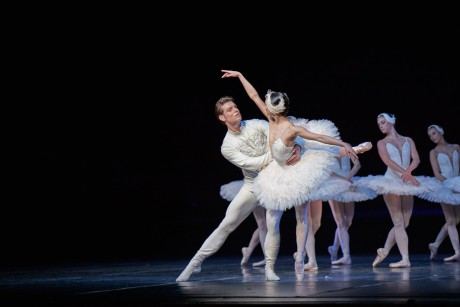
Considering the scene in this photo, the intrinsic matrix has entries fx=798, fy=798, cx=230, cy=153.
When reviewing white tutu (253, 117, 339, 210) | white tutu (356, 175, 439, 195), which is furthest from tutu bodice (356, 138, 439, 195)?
white tutu (253, 117, 339, 210)

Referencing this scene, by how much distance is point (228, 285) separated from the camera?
5414mm

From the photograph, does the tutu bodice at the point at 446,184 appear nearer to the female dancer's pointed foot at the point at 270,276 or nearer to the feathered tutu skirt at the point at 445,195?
the feathered tutu skirt at the point at 445,195

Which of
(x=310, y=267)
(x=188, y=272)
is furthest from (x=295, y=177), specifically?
(x=310, y=267)

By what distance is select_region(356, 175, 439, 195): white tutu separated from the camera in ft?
22.8

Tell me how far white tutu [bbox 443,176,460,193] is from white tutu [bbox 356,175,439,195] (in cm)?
47

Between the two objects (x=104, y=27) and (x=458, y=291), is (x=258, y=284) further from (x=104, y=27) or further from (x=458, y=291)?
(x=104, y=27)

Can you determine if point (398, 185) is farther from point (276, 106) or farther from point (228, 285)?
point (228, 285)

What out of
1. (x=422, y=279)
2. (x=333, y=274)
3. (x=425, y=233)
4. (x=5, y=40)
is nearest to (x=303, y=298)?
(x=422, y=279)

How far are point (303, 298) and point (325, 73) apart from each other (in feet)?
27.9

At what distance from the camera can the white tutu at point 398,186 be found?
6.95 meters

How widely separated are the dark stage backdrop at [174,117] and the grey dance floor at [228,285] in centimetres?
380

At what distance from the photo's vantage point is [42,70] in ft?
37.6

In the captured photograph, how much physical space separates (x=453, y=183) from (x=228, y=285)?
3236 mm

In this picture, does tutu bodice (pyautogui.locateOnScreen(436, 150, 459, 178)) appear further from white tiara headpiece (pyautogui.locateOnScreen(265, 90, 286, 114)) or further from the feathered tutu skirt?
white tiara headpiece (pyautogui.locateOnScreen(265, 90, 286, 114))
